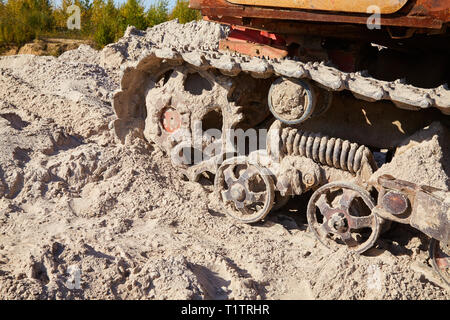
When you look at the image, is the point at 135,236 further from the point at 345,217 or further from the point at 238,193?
the point at 345,217

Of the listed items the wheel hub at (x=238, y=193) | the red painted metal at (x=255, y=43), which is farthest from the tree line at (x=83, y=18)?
the wheel hub at (x=238, y=193)

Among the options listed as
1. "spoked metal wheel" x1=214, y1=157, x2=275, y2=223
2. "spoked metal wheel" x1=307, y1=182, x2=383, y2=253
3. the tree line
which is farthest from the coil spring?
the tree line

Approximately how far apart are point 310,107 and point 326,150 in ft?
1.09

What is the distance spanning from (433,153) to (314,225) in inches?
36.8

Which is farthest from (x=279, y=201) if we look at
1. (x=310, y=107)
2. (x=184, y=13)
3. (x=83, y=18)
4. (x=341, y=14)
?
(x=83, y=18)

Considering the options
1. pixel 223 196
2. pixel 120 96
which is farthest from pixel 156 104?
pixel 223 196

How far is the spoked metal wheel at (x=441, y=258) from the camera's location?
11.7 feet

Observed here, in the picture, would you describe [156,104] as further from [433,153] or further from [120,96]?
[433,153]

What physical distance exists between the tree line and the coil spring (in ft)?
22.5

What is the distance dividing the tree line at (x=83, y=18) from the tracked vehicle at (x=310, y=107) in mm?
6053

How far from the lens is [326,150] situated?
A: 397 cm
